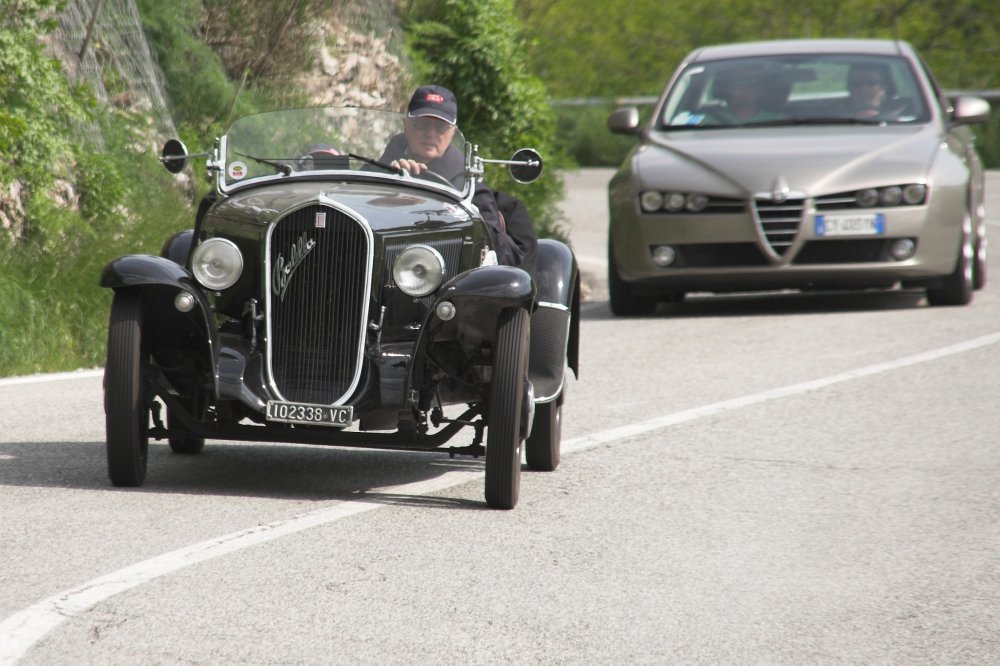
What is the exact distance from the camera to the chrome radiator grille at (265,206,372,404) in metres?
6.39

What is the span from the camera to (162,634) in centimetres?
450

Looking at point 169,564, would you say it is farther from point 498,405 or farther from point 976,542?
point 976,542

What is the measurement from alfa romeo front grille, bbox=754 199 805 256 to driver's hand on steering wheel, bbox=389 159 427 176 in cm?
539

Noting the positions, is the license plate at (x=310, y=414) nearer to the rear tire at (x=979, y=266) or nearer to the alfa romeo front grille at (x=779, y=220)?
the alfa romeo front grille at (x=779, y=220)

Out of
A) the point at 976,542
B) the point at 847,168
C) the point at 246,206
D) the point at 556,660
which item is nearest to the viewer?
the point at 556,660

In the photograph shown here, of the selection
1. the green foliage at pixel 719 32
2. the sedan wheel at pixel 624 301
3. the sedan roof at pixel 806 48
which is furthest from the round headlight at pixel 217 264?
the green foliage at pixel 719 32

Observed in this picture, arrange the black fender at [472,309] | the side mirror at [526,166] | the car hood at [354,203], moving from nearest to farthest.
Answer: the black fender at [472,309] < the car hood at [354,203] < the side mirror at [526,166]

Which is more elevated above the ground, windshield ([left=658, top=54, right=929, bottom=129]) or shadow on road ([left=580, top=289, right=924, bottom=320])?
windshield ([left=658, top=54, right=929, bottom=129])

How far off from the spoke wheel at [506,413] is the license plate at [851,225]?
6266 millimetres

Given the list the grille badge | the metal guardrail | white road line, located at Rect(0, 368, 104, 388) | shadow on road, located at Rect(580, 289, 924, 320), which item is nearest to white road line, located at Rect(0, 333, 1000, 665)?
the grille badge

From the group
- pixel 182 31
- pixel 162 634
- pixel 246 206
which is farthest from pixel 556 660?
pixel 182 31

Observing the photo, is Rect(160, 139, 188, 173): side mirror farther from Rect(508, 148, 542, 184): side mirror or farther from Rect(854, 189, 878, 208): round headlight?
Rect(854, 189, 878, 208): round headlight

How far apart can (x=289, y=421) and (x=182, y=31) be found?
31.8ft

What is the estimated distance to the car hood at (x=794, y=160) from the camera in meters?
12.2
